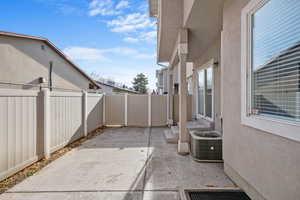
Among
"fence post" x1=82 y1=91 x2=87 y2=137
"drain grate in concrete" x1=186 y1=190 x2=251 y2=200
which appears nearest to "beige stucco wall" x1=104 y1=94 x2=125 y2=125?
"fence post" x1=82 y1=91 x2=87 y2=137

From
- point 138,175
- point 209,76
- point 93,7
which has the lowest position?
point 138,175

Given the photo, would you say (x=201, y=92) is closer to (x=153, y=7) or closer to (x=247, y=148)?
(x=247, y=148)

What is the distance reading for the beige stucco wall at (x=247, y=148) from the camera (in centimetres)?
157

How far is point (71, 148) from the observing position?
188 inches

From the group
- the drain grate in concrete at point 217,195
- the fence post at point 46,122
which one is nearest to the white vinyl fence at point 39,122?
the fence post at point 46,122

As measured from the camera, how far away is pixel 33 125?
3.49 meters

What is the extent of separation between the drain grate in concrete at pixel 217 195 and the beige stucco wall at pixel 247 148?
0.13m

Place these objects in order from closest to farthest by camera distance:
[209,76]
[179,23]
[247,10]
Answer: [247,10], [179,23], [209,76]

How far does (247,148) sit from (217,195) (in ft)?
2.75

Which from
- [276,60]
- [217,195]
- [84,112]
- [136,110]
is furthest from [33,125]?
[136,110]

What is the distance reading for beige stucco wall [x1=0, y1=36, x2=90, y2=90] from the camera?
6027 millimetres

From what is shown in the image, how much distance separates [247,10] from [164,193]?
3.01 metres

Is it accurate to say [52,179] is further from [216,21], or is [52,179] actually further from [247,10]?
[216,21]

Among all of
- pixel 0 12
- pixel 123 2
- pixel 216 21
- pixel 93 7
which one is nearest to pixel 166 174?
pixel 216 21
